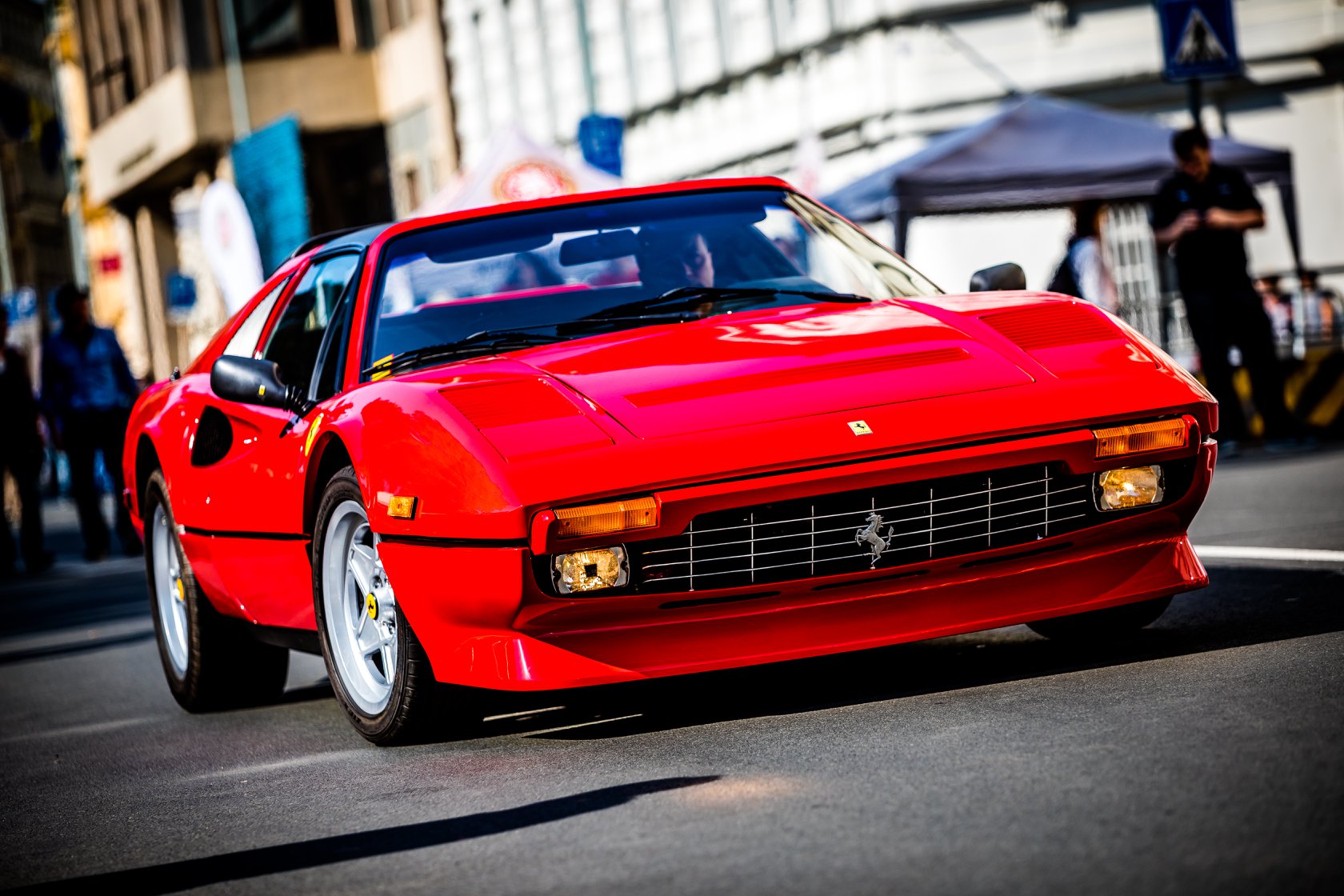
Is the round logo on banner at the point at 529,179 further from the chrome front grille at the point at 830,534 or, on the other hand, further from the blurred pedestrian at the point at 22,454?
the chrome front grille at the point at 830,534

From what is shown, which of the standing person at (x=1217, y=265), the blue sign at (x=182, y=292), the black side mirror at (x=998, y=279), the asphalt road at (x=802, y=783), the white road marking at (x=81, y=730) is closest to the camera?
the asphalt road at (x=802, y=783)

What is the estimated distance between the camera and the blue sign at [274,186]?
2209 centimetres

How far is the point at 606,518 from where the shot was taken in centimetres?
454

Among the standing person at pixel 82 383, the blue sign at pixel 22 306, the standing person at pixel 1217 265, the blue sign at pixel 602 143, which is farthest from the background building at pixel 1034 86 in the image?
the blue sign at pixel 22 306

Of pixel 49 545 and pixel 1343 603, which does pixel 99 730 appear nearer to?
pixel 1343 603

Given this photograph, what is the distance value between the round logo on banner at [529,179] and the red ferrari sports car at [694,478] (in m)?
9.41

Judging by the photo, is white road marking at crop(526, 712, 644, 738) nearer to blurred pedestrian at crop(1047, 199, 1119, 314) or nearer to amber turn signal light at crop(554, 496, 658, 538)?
amber turn signal light at crop(554, 496, 658, 538)

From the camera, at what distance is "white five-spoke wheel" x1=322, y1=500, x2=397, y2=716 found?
513 cm

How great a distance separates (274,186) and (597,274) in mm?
17904

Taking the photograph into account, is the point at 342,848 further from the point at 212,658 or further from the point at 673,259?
the point at 212,658

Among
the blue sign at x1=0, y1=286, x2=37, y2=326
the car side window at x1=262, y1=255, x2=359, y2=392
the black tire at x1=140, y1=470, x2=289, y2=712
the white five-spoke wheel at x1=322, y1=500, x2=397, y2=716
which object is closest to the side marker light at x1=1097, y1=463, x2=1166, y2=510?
the white five-spoke wheel at x1=322, y1=500, x2=397, y2=716

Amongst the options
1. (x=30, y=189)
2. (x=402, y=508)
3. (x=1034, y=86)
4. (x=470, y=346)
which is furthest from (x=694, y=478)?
(x=30, y=189)

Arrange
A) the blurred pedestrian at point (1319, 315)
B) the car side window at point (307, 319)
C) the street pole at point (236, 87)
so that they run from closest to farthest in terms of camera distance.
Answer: the car side window at point (307, 319) < the blurred pedestrian at point (1319, 315) < the street pole at point (236, 87)

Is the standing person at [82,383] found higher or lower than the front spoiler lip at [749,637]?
higher
